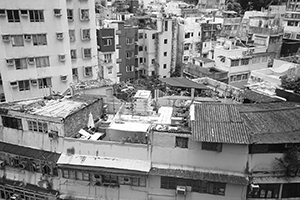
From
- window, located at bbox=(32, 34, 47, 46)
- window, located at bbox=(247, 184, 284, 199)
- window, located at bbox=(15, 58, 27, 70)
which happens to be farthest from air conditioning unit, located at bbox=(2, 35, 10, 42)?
window, located at bbox=(247, 184, 284, 199)

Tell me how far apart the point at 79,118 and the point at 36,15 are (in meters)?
13.6

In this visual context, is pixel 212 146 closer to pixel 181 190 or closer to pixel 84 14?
pixel 181 190

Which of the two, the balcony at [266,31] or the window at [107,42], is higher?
the balcony at [266,31]

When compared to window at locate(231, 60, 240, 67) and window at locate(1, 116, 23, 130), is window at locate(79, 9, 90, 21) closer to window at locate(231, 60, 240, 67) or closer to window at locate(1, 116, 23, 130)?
window at locate(1, 116, 23, 130)

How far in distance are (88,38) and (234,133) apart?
23936 mm

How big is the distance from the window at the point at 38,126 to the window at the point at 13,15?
1235 centimetres

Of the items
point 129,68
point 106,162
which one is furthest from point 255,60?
point 106,162

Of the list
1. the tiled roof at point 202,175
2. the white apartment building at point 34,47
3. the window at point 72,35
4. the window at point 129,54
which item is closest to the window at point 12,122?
the white apartment building at point 34,47

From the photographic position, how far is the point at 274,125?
56.5 ft

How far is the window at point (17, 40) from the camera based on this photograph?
87.0ft

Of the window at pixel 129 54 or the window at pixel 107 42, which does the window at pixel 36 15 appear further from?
the window at pixel 129 54

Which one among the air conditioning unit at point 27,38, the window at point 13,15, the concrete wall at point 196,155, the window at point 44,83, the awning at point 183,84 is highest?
the window at point 13,15

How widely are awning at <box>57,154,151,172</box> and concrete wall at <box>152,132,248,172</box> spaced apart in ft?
3.23

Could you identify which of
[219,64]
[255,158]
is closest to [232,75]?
[219,64]
